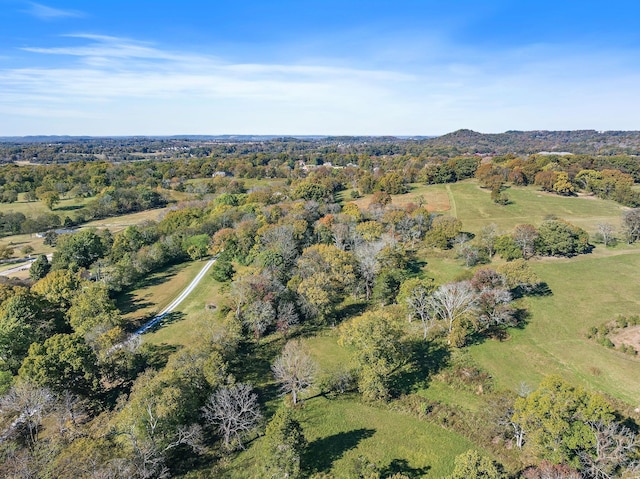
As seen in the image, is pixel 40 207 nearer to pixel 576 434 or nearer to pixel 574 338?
pixel 574 338

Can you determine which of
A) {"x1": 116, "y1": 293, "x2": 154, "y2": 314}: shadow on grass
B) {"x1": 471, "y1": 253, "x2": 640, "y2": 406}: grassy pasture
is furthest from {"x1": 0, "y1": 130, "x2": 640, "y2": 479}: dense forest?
{"x1": 471, "y1": 253, "x2": 640, "y2": 406}: grassy pasture

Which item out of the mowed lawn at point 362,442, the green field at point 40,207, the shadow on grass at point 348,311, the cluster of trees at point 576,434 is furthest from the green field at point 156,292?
the green field at point 40,207

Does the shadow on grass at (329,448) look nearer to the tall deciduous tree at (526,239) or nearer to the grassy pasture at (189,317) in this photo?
the grassy pasture at (189,317)

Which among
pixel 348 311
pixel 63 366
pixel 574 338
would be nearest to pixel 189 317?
pixel 63 366

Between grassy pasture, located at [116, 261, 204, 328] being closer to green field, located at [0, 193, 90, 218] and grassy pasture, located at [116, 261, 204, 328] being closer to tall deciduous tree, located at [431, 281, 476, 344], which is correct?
tall deciduous tree, located at [431, 281, 476, 344]

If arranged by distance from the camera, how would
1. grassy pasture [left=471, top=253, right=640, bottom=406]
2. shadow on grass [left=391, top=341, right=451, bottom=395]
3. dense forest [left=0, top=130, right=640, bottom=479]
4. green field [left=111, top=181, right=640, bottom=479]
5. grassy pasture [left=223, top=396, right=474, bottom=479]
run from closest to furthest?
1. dense forest [left=0, top=130, right=640, bottom=479]
2. grassy pasture [left=223, top=396, right=474, bottom=479]
3. green field [left=111, top=181, right=640, bottom=479]
4. grassy pasture [left=471, top=253, right=640, bottom=406]
5. shadow on grass [left=391, top=341, right=451, bottom=395]

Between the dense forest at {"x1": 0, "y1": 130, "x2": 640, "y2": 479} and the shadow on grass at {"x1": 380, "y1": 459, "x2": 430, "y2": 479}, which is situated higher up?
the dense forest at {"x1": 0, "y1": 130, "x2": 640, "y2": 479}

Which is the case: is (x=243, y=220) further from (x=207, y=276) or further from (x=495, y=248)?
(x=495, y=248)
